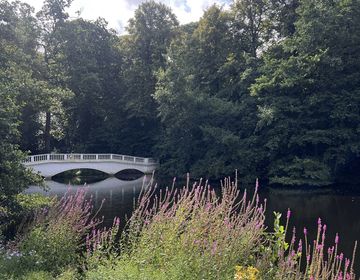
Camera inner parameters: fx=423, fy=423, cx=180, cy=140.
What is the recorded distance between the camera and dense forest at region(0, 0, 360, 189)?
27.1 metres

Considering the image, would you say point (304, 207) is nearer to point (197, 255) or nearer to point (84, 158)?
point (197, 255)

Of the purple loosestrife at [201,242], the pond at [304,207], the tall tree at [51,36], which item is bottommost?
the pond at [304,207]

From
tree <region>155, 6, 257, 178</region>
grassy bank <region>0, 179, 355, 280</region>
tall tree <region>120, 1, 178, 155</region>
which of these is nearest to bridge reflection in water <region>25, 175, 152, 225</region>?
tree <region>155, 6, 257, 178</region>

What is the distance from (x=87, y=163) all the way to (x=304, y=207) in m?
20.5

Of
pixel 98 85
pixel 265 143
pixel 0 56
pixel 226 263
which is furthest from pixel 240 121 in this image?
pixel 226 263

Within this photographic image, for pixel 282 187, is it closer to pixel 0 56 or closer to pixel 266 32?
pixel 266 32

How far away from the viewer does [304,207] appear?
19203mm

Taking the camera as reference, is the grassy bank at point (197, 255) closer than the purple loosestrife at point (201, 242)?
Yes

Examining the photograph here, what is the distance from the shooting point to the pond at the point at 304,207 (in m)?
14.1

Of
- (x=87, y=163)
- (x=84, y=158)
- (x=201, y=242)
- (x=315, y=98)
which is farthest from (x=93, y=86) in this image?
(x=201, y=242)

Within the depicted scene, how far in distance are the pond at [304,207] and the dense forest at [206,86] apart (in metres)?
3.49

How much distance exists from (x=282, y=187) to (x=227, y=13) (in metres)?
15.6

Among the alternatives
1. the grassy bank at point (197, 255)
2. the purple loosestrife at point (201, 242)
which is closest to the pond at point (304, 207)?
the grassy bank at point (197, 255)

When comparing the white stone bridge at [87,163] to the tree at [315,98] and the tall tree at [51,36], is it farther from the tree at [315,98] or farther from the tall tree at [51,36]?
the tree at [315,98]
